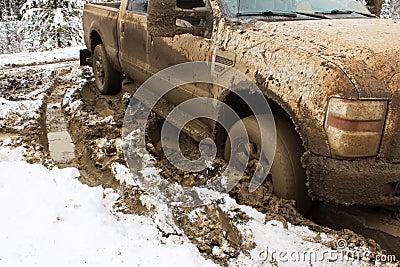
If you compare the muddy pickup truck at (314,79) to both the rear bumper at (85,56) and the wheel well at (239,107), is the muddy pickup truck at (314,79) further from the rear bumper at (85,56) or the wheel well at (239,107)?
the rear bumper at (85,56)

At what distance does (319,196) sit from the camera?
9.69 feet

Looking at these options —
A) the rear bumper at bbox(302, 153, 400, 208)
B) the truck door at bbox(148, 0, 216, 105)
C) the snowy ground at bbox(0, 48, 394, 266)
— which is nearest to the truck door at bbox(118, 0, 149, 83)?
the truck door at bbox(148, 0, 216, 105)

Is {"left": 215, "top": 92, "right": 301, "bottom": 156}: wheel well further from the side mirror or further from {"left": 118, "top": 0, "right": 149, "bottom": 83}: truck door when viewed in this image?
{"left": 118, "top": 0, "right": 149, "bottom": 83}: truck door

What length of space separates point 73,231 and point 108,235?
27 cm

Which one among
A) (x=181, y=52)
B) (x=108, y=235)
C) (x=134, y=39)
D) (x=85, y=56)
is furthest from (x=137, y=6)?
(x=108, y=235)

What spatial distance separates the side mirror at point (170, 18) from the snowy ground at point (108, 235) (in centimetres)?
150

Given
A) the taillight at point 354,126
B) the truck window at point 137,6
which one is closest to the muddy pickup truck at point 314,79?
the taillight at point 354,126

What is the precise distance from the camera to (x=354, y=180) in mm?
2771

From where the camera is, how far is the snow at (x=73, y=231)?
2641 mm

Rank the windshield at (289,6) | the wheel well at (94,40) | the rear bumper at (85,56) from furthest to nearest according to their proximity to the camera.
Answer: the rear bumper at (85,56), the wheel well at (94,40), the windshield at (289,6)

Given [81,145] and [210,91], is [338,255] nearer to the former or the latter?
[210,91]

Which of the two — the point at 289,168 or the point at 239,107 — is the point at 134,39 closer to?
the point at 239,107

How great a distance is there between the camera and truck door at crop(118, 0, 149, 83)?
4934 millimetres

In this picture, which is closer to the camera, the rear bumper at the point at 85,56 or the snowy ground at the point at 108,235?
the snowy ground at the point at 108,235
